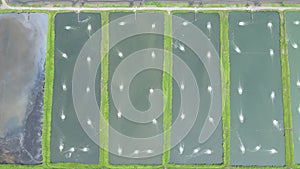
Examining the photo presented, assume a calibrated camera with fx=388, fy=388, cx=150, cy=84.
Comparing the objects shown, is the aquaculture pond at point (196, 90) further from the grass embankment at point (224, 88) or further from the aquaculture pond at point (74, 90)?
the aquaculture pond at point (74, 90)

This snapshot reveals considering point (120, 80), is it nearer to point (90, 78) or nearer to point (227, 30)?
point (90, 78)

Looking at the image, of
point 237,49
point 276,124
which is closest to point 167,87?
point 237,49

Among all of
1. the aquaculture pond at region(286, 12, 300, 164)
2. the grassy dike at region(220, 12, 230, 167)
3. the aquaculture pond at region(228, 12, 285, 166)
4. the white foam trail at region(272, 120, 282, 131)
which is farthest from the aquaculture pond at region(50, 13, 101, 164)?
the aquaculture pond at region(286, 12, 300, 164)

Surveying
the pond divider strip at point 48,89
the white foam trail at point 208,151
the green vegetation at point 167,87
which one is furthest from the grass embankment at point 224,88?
the pond divider strip at point 48,89

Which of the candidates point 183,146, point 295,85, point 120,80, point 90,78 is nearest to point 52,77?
point 90,78

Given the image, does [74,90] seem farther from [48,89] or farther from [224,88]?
[224,88]

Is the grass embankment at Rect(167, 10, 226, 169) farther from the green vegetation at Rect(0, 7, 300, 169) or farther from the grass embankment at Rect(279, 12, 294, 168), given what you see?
the grass embankment at Rect(279, 12, 294, 168)
